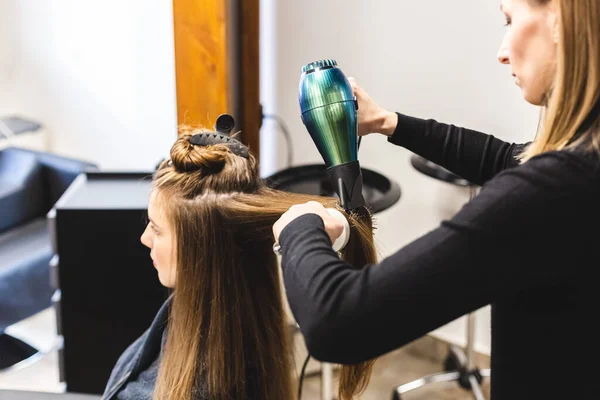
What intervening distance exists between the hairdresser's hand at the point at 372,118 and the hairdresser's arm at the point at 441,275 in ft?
1.33

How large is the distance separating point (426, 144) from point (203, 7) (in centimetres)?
81

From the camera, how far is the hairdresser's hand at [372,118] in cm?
118

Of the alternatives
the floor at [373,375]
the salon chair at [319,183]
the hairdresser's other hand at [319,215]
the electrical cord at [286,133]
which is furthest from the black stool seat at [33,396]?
the electrical cord at [286,133]

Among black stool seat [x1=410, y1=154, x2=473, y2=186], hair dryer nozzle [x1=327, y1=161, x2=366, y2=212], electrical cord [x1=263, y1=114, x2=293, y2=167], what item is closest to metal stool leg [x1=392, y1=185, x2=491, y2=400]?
black stool seat [x1=410, y1=154, x2=473, y2=186]

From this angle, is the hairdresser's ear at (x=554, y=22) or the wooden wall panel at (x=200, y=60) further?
the wooden wall panel at (x=200, y=60)

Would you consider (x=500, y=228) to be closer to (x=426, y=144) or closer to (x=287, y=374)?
(x=426, y=144)

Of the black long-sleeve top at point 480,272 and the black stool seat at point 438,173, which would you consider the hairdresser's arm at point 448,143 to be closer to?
the black long-sleeve top at point 480,272

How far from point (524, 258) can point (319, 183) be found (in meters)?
1.41

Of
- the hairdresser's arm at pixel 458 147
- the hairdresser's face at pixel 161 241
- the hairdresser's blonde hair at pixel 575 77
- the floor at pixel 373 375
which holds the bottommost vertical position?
the floor at pixel 373 375

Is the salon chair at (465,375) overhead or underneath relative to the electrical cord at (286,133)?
underneath

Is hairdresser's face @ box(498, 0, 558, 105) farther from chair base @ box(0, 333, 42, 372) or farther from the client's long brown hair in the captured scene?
chair base @ box(0, 333, 42, 372)

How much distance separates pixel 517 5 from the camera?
868mm

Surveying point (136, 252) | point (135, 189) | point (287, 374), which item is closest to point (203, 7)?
point (135, 189)

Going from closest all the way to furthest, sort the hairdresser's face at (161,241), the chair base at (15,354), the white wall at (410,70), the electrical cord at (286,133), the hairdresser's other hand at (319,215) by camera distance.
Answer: the hairdresser's other hand at (319,215), the hairdresser's face at (161,241), the white wall at (410,70), the chair base at (15,354), the electrical cord at (286,133)
